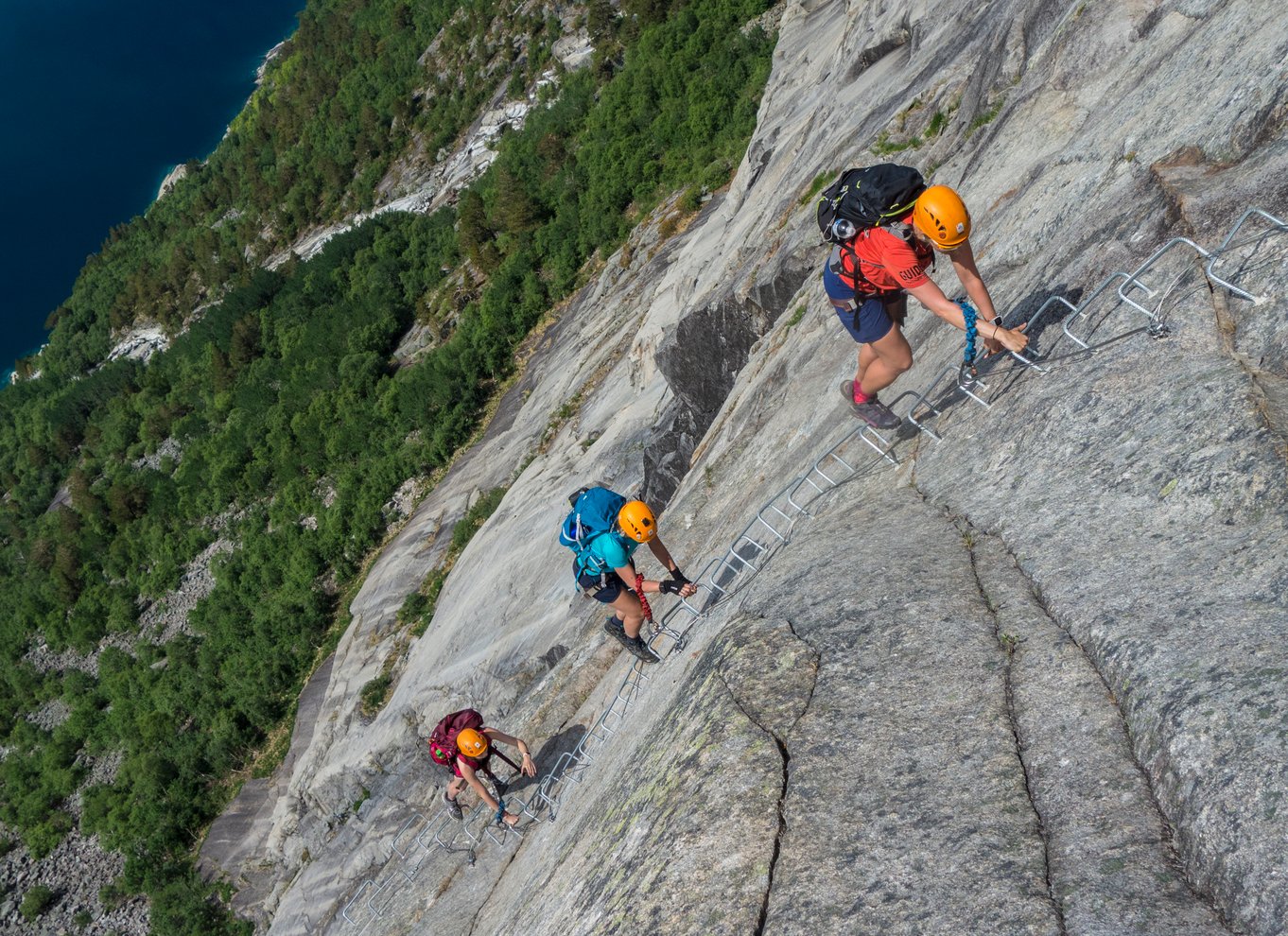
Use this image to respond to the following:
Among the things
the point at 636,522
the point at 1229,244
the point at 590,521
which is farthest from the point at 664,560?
the point at 1229,244

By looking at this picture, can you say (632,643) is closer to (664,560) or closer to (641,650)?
(641,650)

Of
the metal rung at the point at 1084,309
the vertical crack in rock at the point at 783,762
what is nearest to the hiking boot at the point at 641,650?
the vertical crack in rock at the point at 783,762

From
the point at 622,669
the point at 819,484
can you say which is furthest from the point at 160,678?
the point at 819,484

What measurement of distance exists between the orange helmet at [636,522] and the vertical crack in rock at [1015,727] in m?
2.83

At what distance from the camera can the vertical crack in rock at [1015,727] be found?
3.69 meters

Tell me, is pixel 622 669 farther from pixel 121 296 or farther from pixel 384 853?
pixel 121 296

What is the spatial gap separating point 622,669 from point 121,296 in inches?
3008

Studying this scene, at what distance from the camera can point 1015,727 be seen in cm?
446

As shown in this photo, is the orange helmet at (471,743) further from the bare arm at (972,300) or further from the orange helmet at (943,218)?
the orange helmet at (943,218)

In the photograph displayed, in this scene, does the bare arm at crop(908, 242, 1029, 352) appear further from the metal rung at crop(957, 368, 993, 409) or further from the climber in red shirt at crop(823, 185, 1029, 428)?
the metal rung at crop(957, 368, 993, 409)

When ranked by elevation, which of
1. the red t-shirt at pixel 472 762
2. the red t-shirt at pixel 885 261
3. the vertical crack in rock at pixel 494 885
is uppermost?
the red t-shirt at pixel 885 261

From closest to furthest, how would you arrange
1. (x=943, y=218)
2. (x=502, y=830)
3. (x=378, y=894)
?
(x=943, y=218) < (x=502, y=830) < (x=378, y=894)

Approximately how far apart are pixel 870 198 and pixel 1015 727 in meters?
3.83

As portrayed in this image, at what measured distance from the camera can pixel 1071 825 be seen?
393 centimetres
